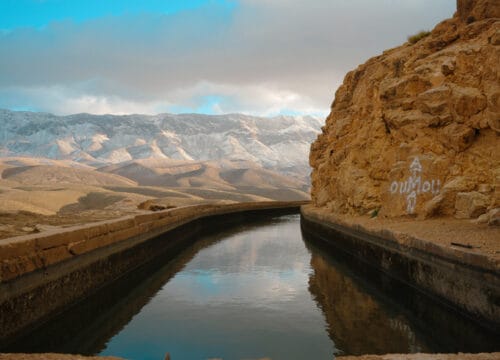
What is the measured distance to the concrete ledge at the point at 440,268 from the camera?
6176mm

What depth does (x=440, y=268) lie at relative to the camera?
25.0 ft

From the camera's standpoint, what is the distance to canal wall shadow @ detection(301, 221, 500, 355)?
20.7ft

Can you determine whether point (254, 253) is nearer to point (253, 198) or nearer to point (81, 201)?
→ point (81, 201)

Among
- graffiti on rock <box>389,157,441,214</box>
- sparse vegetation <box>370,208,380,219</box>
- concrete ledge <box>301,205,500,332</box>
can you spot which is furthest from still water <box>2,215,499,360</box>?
sparse vegetation <box>370,208,380,219</box>

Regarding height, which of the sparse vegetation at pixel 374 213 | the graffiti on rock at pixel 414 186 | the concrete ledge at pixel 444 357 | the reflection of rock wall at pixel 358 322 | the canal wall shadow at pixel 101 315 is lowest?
the canal wall shadow at pixel 101 315

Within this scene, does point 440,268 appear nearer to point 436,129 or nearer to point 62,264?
point 436,129

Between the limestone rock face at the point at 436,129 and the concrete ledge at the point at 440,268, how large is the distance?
1774mm

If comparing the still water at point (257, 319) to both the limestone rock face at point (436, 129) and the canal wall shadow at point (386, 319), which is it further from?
the limestone rock face at point (436, 129)

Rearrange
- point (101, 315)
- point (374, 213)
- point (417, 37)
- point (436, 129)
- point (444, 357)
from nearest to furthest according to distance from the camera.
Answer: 1. point (444, 357)
2. point (101, 315)
3. point (436, 129)
4. point (374, 213)
5. point (417, 37)

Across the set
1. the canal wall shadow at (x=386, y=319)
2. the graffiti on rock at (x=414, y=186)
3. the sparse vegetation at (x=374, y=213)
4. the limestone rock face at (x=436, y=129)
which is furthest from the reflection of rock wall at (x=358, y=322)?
the sparse vegetation at (x=374, y=213)

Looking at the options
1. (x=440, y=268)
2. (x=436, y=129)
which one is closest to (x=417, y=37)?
(x=436, y=129)

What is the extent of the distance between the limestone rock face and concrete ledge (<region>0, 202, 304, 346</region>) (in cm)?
820

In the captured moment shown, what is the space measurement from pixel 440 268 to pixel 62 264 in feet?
23.4

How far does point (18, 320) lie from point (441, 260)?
285 inches
